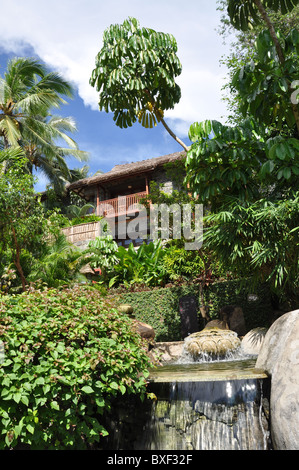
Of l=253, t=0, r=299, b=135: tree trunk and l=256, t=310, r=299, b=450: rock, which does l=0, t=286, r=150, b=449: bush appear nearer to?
l=256, t=310, r=299, b=450: rock

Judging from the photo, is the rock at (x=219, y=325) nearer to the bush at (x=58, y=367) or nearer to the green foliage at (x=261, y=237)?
the green foliage at (x=261, y=237)

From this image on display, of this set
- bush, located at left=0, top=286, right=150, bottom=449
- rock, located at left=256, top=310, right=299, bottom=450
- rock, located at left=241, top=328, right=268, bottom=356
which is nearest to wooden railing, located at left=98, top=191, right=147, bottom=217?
rock, located at left=241, top=328, right=268, bottom=356

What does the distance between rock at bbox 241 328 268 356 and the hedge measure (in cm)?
222

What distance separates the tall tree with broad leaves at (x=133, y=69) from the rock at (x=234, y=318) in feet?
15.4

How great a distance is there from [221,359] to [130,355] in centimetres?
453

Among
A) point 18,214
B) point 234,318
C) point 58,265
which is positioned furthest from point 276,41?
point 58,265

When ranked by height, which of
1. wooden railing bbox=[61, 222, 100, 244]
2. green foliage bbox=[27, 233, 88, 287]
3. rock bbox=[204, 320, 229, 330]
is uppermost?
wooden railing bbox=[61, 222, 100, 244]

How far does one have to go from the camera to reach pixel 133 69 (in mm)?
11023

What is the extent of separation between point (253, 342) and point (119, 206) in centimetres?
1512

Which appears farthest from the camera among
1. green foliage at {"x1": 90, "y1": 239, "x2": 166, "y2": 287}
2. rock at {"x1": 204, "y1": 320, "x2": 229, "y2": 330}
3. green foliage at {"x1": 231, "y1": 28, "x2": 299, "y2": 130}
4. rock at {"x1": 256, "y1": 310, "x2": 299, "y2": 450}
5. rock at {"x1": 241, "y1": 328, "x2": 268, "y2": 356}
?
green foliage at {"x1": 90, "y1": 239, "x2": 166, "y2": 287}

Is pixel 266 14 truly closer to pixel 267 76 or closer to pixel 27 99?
pixel 267 76

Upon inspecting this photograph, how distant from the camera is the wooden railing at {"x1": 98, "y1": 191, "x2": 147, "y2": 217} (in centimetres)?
2211
